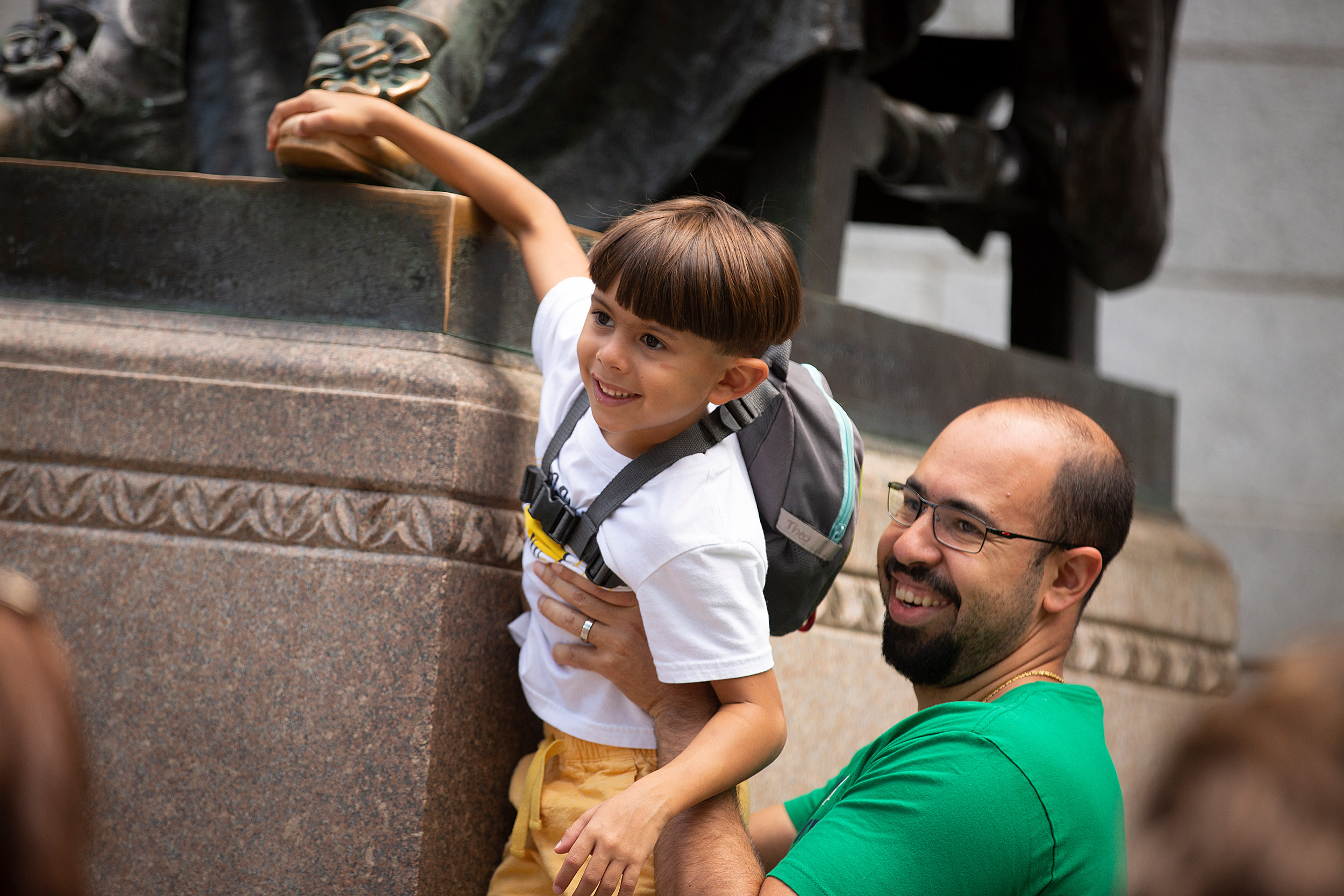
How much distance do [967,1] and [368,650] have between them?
17.9ft

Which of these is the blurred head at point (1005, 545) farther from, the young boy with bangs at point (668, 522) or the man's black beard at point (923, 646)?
the young boy with bangs at point (668, 522)

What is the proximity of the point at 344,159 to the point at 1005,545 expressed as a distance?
3.85 feet

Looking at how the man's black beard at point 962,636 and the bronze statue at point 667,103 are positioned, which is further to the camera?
the bronze statue at point 667,103

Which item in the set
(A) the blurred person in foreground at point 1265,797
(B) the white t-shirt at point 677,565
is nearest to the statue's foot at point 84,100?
(B) the white t-shirt at point 677,565

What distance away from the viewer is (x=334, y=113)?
1.94 metres

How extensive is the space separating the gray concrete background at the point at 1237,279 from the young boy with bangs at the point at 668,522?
15.1ft

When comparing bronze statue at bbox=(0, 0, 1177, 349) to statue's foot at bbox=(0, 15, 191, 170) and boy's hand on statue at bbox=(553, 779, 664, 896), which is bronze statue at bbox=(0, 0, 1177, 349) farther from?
boy's hand on statue at bbox=(553, 779, 664, 896)

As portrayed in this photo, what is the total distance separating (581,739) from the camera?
70.8 inches

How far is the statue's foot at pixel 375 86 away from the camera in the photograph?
2014mm

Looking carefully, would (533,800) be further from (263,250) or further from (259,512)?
(263,250)

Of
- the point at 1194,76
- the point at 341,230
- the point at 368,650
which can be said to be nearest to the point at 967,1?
the point at 1194,76

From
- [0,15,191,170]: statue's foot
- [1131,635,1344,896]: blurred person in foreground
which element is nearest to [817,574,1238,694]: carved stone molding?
[0,15,191,170]: statue's foot

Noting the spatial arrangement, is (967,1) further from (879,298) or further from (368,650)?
(368,650)

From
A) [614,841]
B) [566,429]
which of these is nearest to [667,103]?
[566,429]
